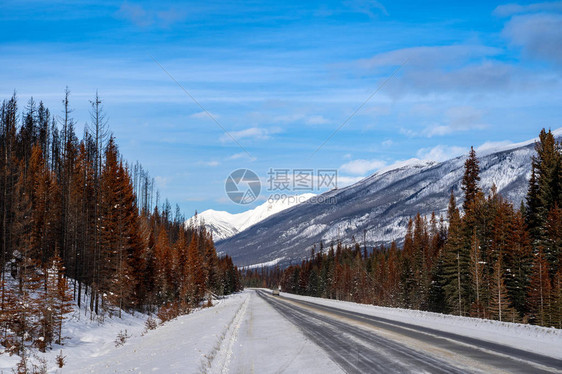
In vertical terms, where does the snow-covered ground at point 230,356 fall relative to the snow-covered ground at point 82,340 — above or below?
above

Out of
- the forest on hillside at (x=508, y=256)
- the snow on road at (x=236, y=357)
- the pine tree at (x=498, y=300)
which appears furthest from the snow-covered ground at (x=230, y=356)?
the forest on hillside at (x=508, y=256)

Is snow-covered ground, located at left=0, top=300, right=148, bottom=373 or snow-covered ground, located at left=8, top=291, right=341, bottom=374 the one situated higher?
snow-covered ground, located at left=8, top=291, right=341, bottom=374

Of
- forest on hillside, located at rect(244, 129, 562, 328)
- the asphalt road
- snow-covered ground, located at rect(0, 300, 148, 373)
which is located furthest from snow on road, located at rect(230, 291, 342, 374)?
forest on hillside, located at rect(244, 129, 562, 328)

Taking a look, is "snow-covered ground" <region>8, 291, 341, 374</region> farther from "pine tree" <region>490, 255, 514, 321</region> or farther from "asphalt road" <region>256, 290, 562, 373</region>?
"pine tree" <region>490, 255, 514, 321</region>

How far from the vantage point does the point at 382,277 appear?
333 feet

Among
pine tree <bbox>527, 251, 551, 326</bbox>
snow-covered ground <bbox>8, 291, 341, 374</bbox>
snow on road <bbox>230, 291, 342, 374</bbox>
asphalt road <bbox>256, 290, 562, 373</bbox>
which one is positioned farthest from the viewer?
pine tree <bbox>527, 251, 551, 326</bbox>

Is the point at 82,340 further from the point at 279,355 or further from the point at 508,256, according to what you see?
the point at 508,256

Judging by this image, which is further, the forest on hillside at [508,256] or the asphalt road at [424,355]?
the forest on hillside at [508,256]

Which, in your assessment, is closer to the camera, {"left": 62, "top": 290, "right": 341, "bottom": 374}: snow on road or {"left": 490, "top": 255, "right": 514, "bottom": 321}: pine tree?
{"left": 62, "top": 290, "right": 341, "bottom": 374}: snow on road

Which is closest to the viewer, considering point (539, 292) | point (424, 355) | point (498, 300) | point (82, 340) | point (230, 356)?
point (424, 355)

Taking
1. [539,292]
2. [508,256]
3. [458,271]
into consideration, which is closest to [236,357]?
[539,292]

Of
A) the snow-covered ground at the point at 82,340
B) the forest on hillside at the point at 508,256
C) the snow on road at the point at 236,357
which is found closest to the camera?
the snow on road at the point at 236,357

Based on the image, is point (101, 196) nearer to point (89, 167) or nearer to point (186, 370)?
point (89, 167)

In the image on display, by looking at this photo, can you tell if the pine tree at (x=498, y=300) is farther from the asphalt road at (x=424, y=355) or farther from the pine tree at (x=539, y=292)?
the asphalt road at (x=424, y=355)
